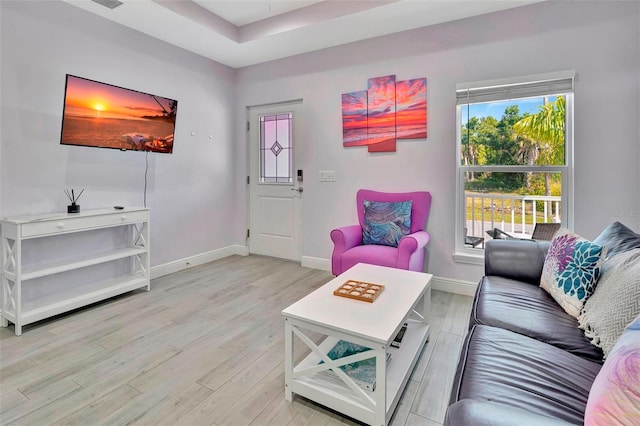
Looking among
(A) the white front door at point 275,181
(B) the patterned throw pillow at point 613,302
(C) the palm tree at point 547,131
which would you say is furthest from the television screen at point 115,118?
(B) the patterned throw pillow at point 613,302

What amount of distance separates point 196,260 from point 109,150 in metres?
1.58

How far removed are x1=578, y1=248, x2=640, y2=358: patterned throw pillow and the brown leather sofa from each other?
62 mm

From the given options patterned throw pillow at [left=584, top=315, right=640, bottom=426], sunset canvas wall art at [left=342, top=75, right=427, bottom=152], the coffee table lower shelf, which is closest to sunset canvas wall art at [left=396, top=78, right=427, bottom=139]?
sunset canvas wall art at [left=342, top=75, right=427, bottom=152]

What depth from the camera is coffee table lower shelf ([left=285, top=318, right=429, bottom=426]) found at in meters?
1.38

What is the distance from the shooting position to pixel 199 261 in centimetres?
405

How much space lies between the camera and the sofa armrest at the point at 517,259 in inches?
78.6

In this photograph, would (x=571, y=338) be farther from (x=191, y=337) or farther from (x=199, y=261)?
(x=199, y=261)

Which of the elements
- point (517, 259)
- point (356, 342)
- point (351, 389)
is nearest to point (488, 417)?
point (356, 342)

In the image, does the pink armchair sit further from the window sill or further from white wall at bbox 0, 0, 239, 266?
white wall at bbox 0, 0, 239, 266

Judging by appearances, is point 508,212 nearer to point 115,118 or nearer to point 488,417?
point 488,417

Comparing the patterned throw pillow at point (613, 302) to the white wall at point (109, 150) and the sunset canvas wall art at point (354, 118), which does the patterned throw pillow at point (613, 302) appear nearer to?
the sunset canvas wall art at point (354, 118)

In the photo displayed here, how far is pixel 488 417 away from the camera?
75cm

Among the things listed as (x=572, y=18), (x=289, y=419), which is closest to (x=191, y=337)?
(x=289, y=419)

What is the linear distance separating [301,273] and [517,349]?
8.71ft
